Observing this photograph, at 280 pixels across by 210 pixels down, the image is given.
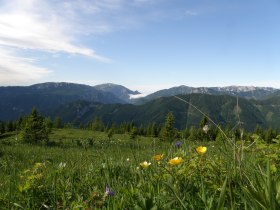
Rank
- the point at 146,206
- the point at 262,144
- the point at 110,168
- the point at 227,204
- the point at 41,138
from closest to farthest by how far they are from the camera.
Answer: the point at 146,206, the point at 227,204, the point at 110,168, the point at 262,144, the point at 41,138

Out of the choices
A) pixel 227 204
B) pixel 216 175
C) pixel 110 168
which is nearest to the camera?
pixel 227 204

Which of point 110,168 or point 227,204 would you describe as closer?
point 227,204

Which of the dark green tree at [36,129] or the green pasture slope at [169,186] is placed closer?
the green pasture slope at [169,186]

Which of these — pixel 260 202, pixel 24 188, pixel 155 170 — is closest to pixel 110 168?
pixel 155 170

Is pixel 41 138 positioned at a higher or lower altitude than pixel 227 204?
lower

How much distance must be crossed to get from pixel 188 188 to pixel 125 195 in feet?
1.71

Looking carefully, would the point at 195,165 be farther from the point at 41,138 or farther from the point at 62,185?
the point at 41,138

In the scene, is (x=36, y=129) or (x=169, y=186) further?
(x=36, y=129)

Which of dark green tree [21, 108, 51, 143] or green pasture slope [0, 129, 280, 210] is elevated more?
green pasture slope [0, 129, 280, 210]

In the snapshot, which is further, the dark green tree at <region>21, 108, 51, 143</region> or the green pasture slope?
the dark green tree at <region>21, 108, 51, 143</region>

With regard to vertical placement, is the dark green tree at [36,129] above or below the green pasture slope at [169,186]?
below

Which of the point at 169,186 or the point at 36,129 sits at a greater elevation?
the point at 169,186

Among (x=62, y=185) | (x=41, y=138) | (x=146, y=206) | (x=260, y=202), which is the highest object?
(x=260, y=202)

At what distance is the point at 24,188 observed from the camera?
3484 millimetres
